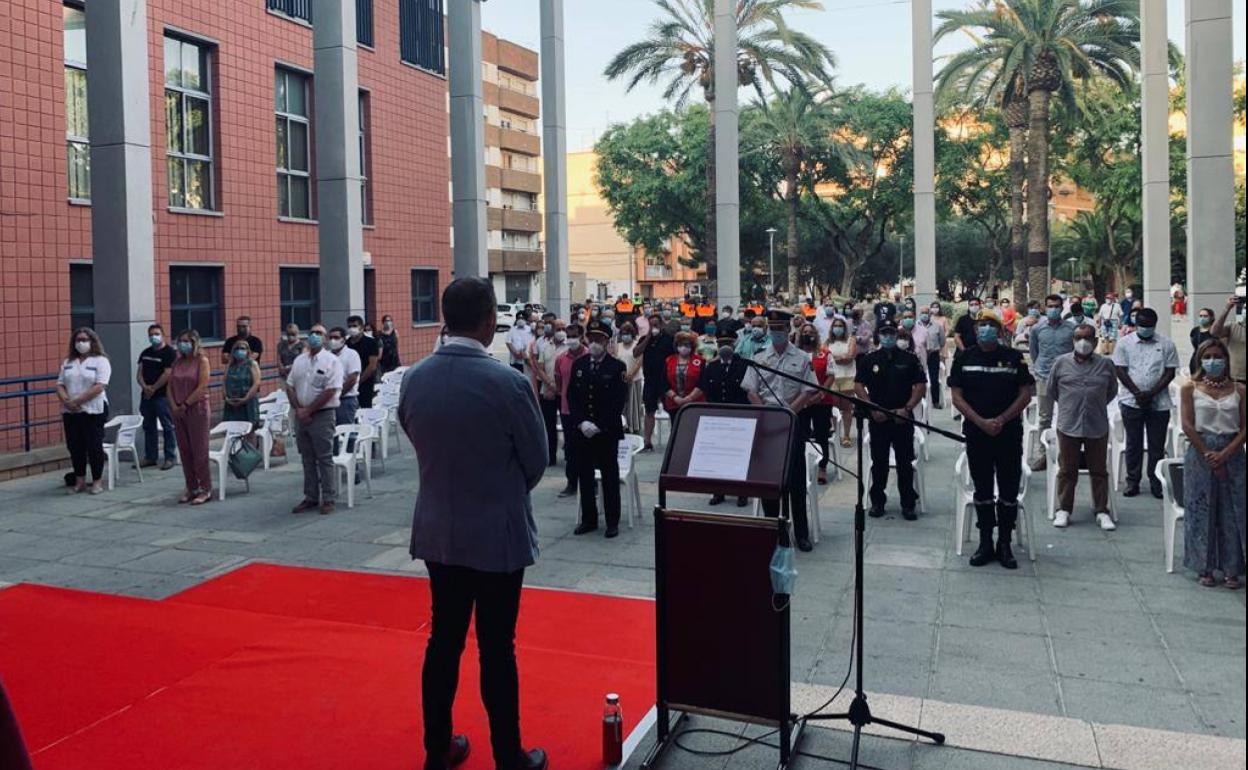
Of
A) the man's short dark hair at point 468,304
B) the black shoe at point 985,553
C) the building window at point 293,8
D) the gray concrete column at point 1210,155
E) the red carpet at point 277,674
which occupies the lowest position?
the red carpet at point 277,674

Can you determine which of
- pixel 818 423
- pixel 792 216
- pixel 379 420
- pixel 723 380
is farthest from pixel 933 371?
pixel 792 216

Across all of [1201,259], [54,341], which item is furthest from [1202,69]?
[54,341]

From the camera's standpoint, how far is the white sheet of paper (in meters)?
4.61

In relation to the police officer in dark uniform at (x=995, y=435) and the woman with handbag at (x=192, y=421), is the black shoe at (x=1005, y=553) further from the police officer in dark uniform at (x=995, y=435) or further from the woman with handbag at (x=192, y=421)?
the woman with handbag at (x=192, y=421)

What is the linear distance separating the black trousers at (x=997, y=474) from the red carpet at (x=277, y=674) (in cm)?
300

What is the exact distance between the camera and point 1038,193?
32062 millimetres

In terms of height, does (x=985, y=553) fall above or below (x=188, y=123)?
below

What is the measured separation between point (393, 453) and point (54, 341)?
6180 mm

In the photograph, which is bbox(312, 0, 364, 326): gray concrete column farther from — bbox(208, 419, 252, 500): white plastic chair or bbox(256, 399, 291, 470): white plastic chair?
bbox(208, 419, 252, 500): white plastic chair

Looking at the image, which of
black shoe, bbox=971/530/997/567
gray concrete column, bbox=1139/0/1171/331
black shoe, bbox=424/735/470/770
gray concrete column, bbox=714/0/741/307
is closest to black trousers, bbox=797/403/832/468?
black shoe, bbox=971/530/997/567

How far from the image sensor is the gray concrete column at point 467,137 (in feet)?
67.6

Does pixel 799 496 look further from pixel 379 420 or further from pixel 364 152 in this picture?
pixel 364 152

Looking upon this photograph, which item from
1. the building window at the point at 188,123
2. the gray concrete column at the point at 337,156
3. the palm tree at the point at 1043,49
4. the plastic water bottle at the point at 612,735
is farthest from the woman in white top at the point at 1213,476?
the palm tree at the point at 1043,49

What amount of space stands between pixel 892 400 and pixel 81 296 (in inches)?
544
